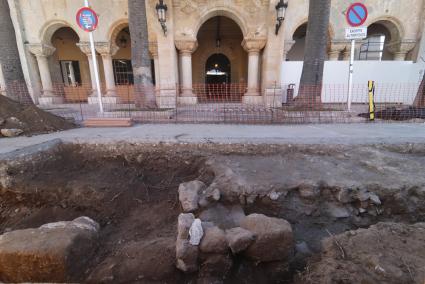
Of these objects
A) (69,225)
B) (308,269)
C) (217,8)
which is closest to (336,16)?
(217,8)

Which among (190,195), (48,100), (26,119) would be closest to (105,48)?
(48,100)

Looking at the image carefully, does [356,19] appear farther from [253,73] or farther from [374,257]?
[374,257]

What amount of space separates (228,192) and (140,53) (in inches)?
222

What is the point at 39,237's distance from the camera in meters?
1.83

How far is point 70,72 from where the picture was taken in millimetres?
12938

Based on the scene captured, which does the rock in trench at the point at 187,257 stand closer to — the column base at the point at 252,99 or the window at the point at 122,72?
the column base at the point at 252,99

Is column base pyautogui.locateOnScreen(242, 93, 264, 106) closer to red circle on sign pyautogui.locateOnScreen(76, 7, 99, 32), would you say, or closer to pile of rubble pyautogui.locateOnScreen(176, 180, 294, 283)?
red circle on sign pyautogui.locateOnScreen(76, 7, 99, 32)

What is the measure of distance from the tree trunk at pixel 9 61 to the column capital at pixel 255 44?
8.09 metres

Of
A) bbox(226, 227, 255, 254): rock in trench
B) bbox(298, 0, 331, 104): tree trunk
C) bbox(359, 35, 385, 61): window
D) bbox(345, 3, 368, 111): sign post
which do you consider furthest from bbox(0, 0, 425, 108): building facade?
bbox(226, 227, 255, 254): rock in trench

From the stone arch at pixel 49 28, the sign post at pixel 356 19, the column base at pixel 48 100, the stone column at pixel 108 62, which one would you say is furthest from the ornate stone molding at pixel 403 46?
the column base at pixel 48 100

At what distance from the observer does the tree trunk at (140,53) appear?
627 centimetres

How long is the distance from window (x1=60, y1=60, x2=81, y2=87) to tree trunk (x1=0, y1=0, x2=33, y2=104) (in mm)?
6375

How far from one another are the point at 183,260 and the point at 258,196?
3.74ft

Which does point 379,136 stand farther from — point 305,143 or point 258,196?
point 258,196
